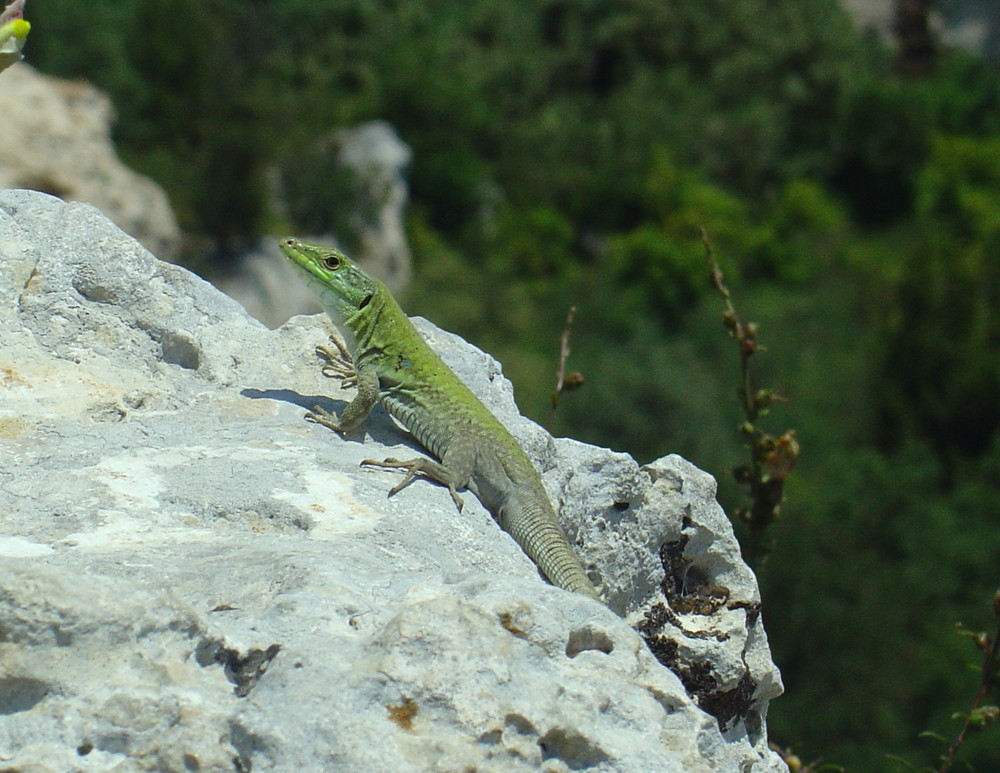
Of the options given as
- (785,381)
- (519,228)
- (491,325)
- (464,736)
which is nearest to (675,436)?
(785,381)

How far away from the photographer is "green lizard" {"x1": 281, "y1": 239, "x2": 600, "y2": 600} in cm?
410

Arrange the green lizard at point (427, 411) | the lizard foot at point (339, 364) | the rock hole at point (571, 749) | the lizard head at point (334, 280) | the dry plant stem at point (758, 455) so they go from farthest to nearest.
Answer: the lizard head at point (334, 280) < the lizard foot at point (339, 364) < the dry plant stem at point (758, 455) < the green lizard at point (427, 411) < the rock hole at point (571, 749)

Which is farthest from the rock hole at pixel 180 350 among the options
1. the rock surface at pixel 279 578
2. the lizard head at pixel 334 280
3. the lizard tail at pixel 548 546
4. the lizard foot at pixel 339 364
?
the lizard tail at pixel 548 546

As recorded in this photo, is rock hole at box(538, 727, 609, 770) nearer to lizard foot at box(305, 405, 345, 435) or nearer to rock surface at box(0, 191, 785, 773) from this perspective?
rock surface at box(0, 191, 785, 773)

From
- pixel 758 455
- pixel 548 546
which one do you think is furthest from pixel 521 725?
pixel 758 455

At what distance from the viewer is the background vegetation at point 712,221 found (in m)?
18.8

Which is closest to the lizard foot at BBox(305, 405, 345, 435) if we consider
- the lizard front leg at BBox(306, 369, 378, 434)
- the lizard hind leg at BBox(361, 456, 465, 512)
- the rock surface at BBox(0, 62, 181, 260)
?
the lizard front leg at BBox(306, 369, 378, 434)

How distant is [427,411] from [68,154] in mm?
10284

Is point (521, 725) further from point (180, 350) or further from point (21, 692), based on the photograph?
point (180, 350)

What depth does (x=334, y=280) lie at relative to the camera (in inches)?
206

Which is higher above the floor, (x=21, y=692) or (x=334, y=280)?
(x=21, y=692)

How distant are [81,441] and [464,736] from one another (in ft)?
5.34

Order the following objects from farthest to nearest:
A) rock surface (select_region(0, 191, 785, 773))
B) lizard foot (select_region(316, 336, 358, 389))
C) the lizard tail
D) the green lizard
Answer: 1. lizard foot (select_region(316, 336, 358, 389))
2. the green lizard
3. the lizard tail
4. rock surface (select_region(0, 191, 785, 773))

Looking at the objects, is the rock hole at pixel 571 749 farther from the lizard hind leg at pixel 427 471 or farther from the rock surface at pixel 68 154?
the rock surface at pixel 68 154
